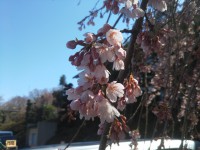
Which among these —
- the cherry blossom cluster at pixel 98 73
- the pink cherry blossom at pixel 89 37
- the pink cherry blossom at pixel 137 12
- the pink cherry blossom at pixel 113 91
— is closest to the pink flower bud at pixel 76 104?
the cherry blossom cluster at pixel 98 73

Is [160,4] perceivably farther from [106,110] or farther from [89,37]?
[106,110]

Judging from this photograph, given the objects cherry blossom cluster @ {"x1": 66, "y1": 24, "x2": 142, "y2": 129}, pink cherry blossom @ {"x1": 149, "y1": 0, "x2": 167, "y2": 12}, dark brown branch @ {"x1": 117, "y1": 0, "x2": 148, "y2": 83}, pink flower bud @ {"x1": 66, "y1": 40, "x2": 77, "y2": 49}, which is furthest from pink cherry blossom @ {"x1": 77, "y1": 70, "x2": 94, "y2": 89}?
pink cherry blossom @ {"x1": 149, "y1": 0, "x2": 167, "y2": 12}

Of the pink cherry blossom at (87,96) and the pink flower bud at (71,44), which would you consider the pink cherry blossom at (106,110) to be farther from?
the pink flower bud at (71,44)

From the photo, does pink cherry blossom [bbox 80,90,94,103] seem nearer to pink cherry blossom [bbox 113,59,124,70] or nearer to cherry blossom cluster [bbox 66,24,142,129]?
cherry blossom cluster [bbox 66,24,142,129]

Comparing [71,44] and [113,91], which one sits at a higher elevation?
[71,44]

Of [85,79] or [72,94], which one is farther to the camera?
[72,94]

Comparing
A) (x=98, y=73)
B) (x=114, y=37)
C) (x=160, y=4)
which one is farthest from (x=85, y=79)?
(x=160, y=4)

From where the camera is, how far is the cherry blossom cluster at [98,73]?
1.25m

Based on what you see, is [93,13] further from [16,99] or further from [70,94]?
[16,99]

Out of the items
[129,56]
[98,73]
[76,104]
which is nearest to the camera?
[98,73]

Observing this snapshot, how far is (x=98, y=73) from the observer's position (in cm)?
124

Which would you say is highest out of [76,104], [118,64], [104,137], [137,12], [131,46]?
[137,12]

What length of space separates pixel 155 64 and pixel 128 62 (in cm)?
444

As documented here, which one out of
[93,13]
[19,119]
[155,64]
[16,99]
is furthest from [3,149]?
[16,99]
